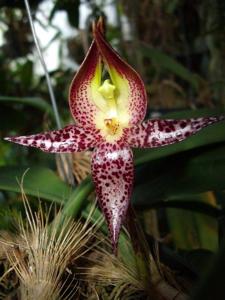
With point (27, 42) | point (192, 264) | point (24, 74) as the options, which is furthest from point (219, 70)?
point (192, 264)

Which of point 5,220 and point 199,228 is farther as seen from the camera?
point 199,228

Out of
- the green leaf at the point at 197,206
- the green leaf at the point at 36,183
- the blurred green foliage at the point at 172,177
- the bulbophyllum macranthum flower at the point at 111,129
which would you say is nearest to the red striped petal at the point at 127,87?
the bulbophyllum macranthum flower at the point at 111,129

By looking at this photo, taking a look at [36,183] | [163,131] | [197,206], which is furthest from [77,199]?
[197,206]

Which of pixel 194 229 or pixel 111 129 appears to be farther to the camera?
pixel 194 229

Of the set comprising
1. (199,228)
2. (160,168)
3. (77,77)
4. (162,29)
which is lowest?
(199,228)

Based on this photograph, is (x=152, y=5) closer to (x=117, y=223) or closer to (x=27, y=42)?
(x=27, y=42)

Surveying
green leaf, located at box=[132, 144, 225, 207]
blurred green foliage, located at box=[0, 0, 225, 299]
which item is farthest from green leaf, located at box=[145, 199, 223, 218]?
green leaf, located at box=[132, 144, 225, 207]

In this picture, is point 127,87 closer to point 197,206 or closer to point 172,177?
point 172,177

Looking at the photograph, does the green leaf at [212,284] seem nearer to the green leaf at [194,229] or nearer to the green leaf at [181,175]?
the green leaf at [181,175]
